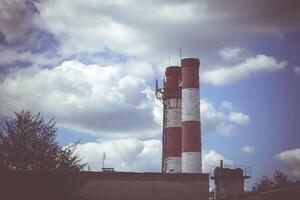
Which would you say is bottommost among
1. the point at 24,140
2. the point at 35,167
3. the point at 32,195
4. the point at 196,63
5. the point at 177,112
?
the point at 32,195

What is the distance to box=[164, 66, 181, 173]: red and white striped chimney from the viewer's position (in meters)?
35.2

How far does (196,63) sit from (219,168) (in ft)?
33.1

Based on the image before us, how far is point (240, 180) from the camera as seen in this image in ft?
98.6

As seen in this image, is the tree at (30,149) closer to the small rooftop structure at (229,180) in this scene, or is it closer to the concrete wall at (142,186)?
the concrete wall at (142,186)

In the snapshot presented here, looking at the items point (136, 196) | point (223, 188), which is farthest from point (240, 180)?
point (136, 196)

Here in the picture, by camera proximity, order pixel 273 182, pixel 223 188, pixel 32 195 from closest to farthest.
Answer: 1. pixel 32 195
2. pixel 223 188
3. pixel 273 182

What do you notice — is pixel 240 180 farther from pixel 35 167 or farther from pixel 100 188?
pixel 35 167

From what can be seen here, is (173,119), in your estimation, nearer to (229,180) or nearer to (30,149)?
(229,180)

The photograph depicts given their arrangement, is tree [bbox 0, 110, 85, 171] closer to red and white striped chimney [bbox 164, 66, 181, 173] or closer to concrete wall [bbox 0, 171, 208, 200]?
concrete wall [bbox 0, 171, 208, 200]

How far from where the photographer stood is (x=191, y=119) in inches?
1298

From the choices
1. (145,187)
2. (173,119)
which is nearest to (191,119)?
(173,119)

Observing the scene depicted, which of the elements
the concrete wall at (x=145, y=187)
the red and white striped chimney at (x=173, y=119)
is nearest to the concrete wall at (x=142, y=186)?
the concrete wall at (x=145, y=187)

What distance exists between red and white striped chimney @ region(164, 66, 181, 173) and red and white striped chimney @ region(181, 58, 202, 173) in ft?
9.08

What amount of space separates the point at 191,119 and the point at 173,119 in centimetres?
387
